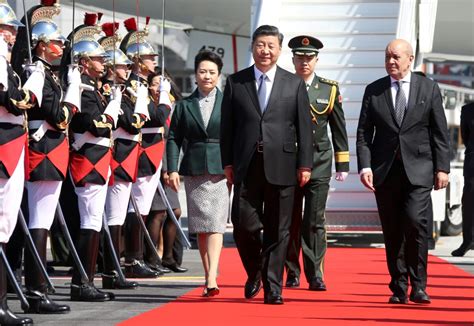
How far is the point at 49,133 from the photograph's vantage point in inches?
385

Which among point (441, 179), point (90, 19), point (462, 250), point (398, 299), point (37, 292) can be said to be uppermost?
point (90, 19)

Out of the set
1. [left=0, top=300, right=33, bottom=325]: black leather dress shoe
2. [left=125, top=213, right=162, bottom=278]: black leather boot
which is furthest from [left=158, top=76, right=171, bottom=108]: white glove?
[left=0, top=300, right=33, bottom=325]: black leather dress shoe

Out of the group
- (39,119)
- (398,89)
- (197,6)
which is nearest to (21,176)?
(39,119)

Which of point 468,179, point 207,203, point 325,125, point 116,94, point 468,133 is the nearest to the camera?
point 116,94

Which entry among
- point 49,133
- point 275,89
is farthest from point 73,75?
point 275,89

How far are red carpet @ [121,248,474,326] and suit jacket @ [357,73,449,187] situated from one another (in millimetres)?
908

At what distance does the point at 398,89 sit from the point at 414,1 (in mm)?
6885

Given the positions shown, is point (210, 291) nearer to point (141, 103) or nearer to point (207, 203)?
point (207, 203)

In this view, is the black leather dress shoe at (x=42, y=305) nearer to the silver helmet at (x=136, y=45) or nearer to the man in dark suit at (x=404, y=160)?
the man in dark suit at (x=404, y=160)

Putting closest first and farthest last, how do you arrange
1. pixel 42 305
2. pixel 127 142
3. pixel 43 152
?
pixel 42 305 < pixel 43 152 < pixel 127 142

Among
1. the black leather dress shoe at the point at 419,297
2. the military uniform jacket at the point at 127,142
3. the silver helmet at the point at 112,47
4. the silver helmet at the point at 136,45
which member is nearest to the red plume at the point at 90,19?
the silver helmet at the point at 112,47

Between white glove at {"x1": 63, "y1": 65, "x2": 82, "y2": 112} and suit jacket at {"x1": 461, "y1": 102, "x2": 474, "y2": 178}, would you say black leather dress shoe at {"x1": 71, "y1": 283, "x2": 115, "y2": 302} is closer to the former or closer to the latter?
white glove at {"x1": 63, "y1": 65, "x2": 82, "y2": 112}

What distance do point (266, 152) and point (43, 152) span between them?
4.95 feet

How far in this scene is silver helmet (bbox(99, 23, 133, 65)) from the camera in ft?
38.8
